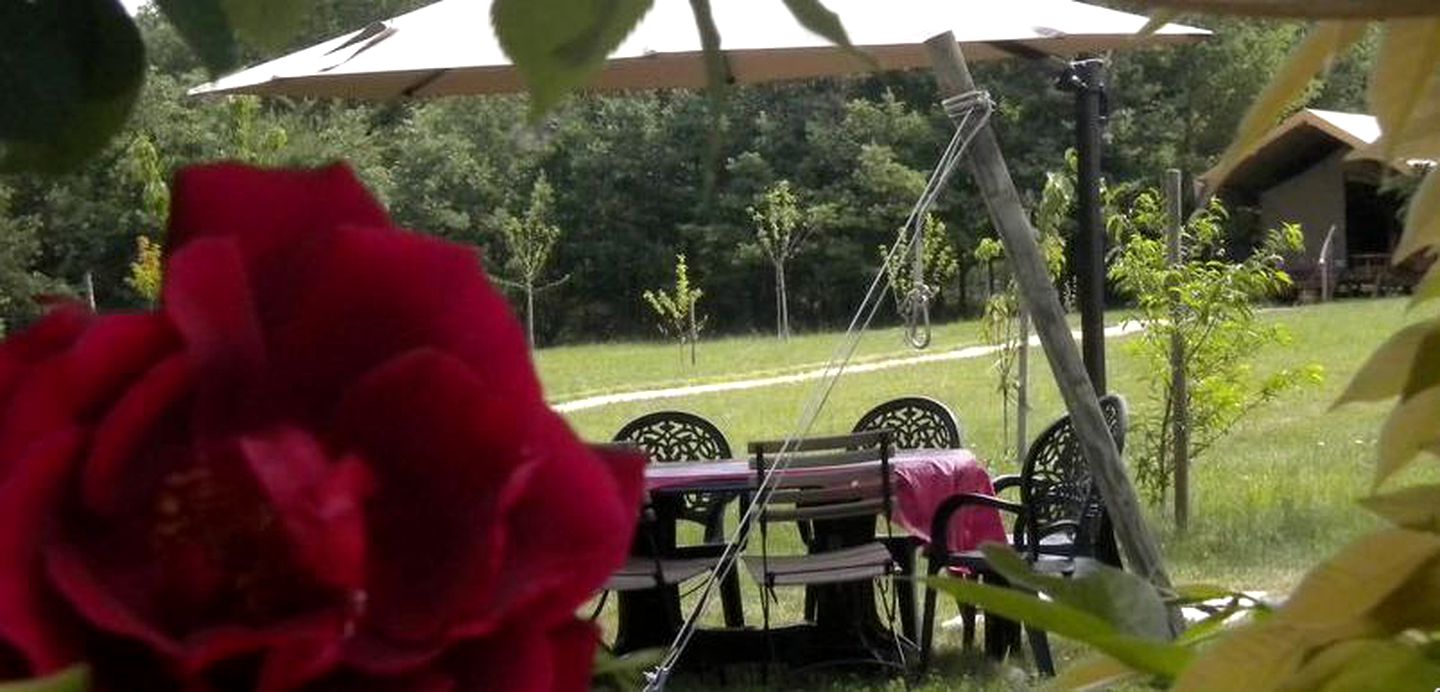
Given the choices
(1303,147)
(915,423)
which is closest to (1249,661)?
(915,423)

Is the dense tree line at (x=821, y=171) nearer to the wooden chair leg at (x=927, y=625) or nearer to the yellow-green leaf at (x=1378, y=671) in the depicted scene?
the wooden chair leg at (x=927, y=625)

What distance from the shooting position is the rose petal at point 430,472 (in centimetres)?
25

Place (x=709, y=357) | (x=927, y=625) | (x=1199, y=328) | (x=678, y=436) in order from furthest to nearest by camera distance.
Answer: (x=709, y=357), (x=1199, y=328), (x=678, y=436), (x=927, y=625)

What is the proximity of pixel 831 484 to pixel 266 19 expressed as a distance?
537 cm

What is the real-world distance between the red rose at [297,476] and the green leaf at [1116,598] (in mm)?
310

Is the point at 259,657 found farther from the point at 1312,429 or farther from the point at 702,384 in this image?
the point at 702,384

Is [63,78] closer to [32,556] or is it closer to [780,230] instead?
[32,556]

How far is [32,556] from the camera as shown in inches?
8.9

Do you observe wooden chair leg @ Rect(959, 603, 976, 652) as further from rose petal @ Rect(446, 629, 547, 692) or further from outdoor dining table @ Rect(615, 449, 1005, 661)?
rose petal @ Rect(446, 629, 547, 692)

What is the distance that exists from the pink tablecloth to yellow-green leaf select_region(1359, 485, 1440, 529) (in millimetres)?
5107

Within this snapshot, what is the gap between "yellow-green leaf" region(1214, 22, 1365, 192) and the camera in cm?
A: 64

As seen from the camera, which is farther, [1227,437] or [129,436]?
[1227,437]

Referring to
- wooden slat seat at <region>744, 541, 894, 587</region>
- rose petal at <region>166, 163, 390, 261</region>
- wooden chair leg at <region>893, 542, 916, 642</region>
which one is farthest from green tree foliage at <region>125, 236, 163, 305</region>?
wooden chair leg at <region>893, 542, 916, 642</region>

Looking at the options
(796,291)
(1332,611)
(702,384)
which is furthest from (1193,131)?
(1332,611)
